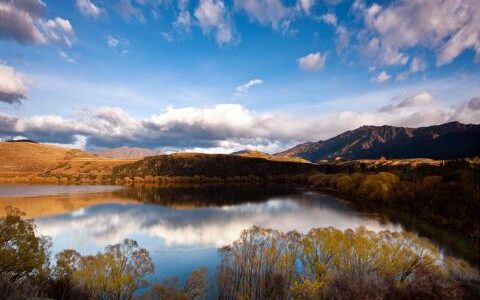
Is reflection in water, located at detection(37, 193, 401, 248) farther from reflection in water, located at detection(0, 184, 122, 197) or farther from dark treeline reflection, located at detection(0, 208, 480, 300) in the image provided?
reflection in water, located at detection(0, 184, 122, 197)

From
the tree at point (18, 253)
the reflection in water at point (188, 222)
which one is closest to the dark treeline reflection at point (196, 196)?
the reflection in water at point (188, 222)

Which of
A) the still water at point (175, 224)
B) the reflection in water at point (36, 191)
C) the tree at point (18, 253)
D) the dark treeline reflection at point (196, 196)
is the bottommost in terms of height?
the still water at point (175, 224)

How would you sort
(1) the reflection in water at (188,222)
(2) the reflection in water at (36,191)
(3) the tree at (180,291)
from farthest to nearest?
(2) the reflection in water at (36,191), (1) the reflection in water at (188,222), (3) the tree at (180,291)

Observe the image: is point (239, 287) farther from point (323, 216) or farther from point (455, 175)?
point (455, 175)

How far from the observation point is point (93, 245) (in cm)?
4994

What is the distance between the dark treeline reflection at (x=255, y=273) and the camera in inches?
803

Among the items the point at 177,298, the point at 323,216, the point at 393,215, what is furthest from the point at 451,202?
the point at 177,298

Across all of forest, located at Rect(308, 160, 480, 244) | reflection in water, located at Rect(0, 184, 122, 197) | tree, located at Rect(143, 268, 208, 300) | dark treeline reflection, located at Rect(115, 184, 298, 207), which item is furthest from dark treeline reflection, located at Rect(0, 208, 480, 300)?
reflection in water, located at Rect(0, 184, 122, 197)

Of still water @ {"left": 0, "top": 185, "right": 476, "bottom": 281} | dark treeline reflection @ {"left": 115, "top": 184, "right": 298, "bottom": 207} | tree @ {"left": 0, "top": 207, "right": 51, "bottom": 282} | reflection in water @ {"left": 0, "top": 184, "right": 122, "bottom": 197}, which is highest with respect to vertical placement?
reflection in water @ {"left": 0, "top": 184, "right": 122, "bottom": 197}

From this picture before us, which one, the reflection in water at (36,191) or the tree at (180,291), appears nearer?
the tree at (180,291)

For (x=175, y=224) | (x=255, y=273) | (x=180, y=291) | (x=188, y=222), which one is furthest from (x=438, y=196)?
(x=180, y=291)

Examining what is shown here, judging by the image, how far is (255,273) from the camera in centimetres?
3083

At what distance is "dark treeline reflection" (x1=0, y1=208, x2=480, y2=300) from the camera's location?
20406 millimetres

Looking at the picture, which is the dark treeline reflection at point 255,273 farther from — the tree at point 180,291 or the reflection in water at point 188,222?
the reflection in water at point 188,222
